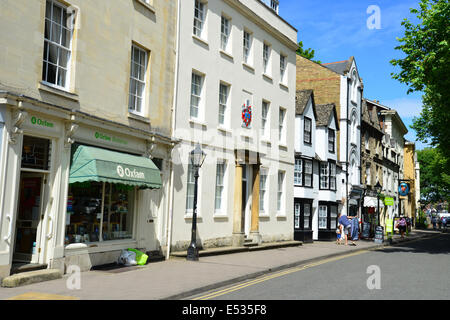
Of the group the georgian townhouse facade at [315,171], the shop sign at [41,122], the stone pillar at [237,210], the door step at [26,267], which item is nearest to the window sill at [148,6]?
the shop sign at [41,122]

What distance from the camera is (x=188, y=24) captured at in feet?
55.1

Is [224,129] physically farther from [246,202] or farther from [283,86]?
[283,86]

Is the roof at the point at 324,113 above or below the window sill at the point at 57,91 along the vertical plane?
above

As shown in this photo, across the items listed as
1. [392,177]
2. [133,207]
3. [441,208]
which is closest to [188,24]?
[133,207]

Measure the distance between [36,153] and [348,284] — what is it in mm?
8124

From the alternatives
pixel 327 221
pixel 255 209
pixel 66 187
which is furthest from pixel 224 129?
pixel 327 221

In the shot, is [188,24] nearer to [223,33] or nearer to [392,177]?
[223,33]

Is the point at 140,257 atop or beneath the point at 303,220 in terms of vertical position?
beneath

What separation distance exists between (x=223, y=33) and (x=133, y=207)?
8.92 metres

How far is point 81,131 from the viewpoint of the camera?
11852 mm

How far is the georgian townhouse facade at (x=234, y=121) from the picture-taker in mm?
16609

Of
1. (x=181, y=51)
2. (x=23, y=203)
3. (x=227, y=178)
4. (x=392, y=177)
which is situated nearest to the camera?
(x=23, y=203)

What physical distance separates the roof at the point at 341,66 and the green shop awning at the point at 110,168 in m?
25.6

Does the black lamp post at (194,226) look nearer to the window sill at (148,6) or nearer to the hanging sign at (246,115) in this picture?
the window sill at (148,6)
